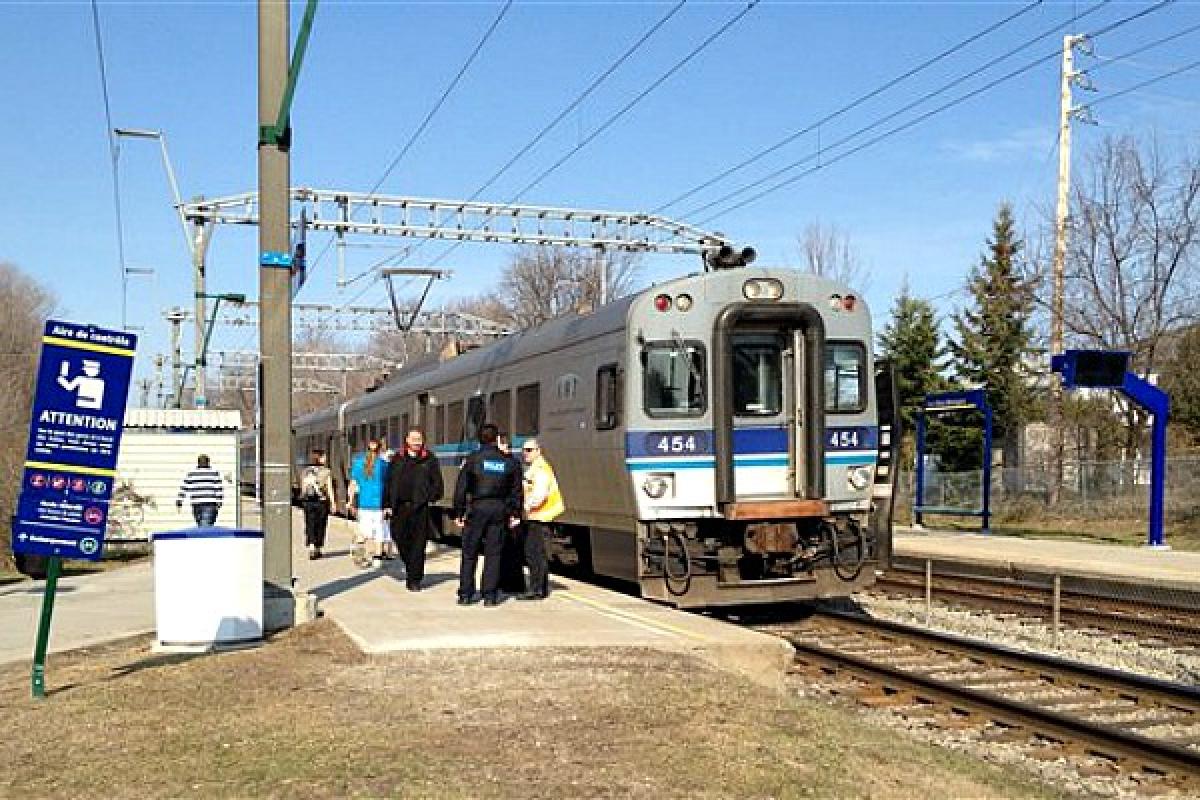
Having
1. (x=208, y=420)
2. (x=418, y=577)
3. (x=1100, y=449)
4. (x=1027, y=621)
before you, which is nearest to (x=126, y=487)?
(x=208, y=420)

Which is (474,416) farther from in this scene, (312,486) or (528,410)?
(528,410)

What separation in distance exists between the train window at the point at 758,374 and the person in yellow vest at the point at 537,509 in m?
1.96

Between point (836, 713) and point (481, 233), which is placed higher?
point (481, 233)

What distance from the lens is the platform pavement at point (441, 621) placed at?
9477 mm

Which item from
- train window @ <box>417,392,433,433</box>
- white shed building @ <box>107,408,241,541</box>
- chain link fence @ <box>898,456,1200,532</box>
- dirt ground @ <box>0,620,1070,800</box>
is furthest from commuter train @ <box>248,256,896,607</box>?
chain link fence @ <box>898,456,1200,532</box>

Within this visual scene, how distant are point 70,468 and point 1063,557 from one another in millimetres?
15831

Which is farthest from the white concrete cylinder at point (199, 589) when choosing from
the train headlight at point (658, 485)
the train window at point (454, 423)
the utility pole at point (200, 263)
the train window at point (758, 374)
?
the utility pole at point (200, 263)

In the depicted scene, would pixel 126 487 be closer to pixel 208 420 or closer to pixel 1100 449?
pixel 208 420

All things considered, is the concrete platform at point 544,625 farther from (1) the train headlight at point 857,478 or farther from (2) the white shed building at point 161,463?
(2) the white shed building at point 161,463

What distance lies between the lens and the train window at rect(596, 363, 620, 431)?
12.7 m

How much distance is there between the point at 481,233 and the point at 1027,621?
62.0 ft

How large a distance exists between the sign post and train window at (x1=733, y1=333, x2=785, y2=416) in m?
6.01

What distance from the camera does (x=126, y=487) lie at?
72.6ft

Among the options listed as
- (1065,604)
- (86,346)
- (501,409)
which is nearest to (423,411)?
(501,409)
